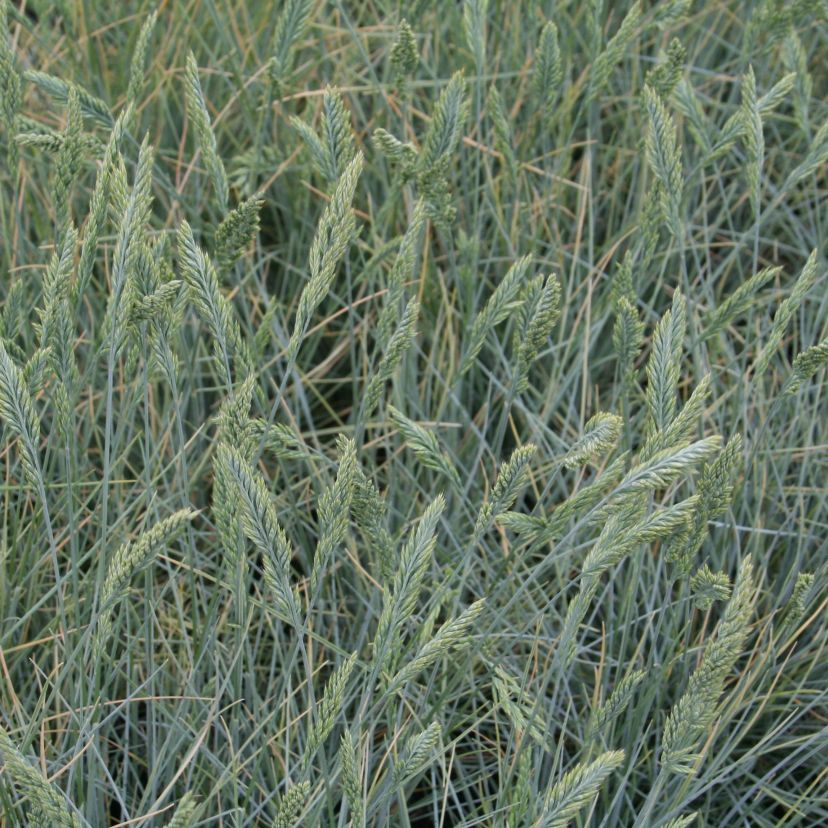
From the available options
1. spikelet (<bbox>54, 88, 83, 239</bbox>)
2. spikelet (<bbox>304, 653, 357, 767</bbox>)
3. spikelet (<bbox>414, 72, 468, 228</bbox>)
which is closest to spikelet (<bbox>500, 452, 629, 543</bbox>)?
spikelet (<bbox>304, 653, 357, 767</bbox>)

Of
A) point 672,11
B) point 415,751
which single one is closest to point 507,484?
point 415,751

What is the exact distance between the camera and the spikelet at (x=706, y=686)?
1.07m

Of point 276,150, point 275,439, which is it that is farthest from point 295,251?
point 275,439

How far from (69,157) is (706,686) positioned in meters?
0.86

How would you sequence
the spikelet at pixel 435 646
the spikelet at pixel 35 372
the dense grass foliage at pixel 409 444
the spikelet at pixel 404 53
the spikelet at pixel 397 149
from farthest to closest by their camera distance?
the spikelet at pixel 404 53, the spikelet at pixel 397 149, the spikelet at pixel 35 372, the dense grass foliage at pixel 409 444, the spikelet at pixel 435 646

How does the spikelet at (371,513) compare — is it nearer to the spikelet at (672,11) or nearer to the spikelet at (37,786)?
the spikelet at (37,786)

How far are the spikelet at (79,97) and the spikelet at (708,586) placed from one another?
948 mm

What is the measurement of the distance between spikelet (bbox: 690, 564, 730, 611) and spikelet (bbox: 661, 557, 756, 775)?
1.4 inches

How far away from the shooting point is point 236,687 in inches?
52.3

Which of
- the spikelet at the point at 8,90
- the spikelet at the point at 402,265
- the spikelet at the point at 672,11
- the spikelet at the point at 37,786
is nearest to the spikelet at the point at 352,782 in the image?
the spikelet at the point at 37,786

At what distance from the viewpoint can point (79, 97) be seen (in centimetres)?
146

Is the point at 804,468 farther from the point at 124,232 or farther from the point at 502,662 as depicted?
the point at 124,232

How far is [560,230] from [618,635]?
0.79 metres

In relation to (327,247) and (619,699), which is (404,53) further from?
(619,699)
